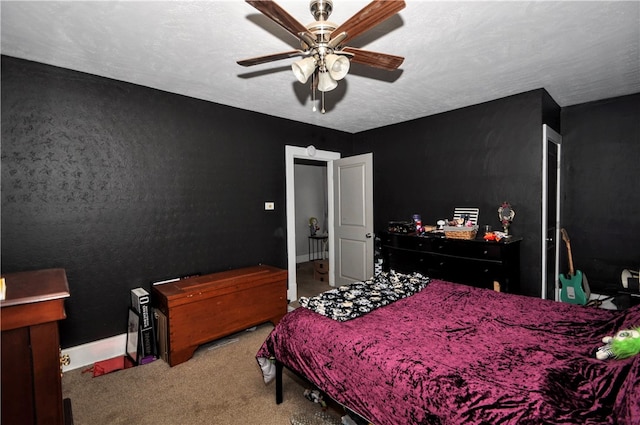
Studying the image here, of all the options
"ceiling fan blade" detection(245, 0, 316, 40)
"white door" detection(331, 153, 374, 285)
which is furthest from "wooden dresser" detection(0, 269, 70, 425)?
"white door" detection(331, 153, 374, 285)

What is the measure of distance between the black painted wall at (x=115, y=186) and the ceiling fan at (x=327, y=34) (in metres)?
1.73

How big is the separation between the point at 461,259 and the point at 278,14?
2949 mm

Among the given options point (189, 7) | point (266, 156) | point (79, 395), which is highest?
point (189, 7)

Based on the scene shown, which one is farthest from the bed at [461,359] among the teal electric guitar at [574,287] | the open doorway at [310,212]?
the open doorway at [310,212]

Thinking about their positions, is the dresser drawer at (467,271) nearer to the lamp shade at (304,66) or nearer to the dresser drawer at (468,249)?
the dresser drawer at (468,249)

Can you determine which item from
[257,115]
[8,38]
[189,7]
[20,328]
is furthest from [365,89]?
[20,328]

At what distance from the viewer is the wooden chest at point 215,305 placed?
2.62m

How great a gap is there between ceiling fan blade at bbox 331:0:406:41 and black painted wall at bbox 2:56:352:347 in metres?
2.31

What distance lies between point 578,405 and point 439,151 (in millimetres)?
3367

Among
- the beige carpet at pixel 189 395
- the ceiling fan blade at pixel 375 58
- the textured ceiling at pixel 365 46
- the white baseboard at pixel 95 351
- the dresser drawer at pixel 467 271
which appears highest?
the textured ceiling at pixel 365 46

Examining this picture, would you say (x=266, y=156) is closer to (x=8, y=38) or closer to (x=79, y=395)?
(x=8, y=38)

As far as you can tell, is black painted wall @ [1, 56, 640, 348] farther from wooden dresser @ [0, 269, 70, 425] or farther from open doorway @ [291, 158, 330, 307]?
open doorway @ [291, 158, 330, 307]

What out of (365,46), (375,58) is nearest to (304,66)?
(375,58)

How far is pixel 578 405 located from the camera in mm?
1078
